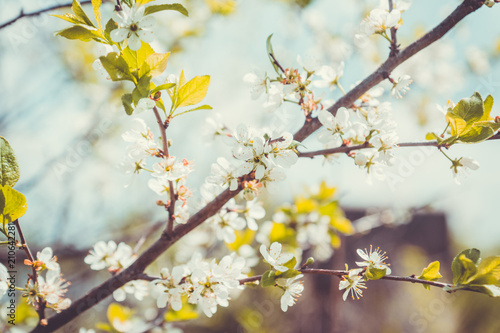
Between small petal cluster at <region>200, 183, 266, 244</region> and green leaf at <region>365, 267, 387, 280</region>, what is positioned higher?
green leaf at <region>365, 267, 387, 280</region>

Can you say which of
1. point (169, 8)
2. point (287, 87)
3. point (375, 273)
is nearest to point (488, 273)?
point (375, 273)

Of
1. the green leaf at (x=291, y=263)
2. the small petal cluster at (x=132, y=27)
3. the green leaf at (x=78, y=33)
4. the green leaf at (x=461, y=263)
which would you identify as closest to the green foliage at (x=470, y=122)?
the green leaf at (x=461, y=263)

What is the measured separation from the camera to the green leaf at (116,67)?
63cm

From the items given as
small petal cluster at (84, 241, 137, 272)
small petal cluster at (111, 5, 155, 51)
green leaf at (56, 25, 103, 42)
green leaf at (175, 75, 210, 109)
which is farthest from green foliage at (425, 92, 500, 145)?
small petal cluster at (84, 241, 137, 272)

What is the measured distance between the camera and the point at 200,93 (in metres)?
0.72

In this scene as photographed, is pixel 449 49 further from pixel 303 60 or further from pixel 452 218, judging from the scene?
pixel 452 218

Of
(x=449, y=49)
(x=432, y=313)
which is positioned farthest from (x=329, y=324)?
(x=432, y=313)

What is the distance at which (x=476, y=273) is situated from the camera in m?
0.65

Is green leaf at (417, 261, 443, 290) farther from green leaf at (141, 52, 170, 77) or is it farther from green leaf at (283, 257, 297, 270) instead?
green leaf at (141, 52, 170, 77)

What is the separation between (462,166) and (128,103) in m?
0.77

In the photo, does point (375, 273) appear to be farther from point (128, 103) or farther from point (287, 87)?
point (128, 103)

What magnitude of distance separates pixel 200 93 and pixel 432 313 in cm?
598

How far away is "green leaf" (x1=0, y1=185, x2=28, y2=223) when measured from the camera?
0.67m

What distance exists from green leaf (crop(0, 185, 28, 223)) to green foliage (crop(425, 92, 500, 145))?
88 cm
